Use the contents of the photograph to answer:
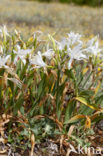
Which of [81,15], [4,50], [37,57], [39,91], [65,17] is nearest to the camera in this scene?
[37,57]

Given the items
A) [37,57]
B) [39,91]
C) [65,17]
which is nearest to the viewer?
[37,57]

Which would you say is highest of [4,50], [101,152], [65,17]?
[65,17]

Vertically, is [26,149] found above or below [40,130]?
below

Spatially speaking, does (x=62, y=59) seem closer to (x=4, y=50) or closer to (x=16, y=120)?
(x=4, y=50)

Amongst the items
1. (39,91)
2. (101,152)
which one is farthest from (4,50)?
(101,152)

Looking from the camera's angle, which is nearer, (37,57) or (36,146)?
(37,57)

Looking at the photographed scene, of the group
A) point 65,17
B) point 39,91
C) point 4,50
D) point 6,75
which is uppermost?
point 65,17

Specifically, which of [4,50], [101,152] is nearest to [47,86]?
[4,50]

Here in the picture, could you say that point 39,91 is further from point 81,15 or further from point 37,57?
point 81,15

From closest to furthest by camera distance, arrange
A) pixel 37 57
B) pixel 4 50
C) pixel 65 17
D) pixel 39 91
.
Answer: pixel 37 57 < pixel 4 50 < pixel 39 91 < pixel 65 17
